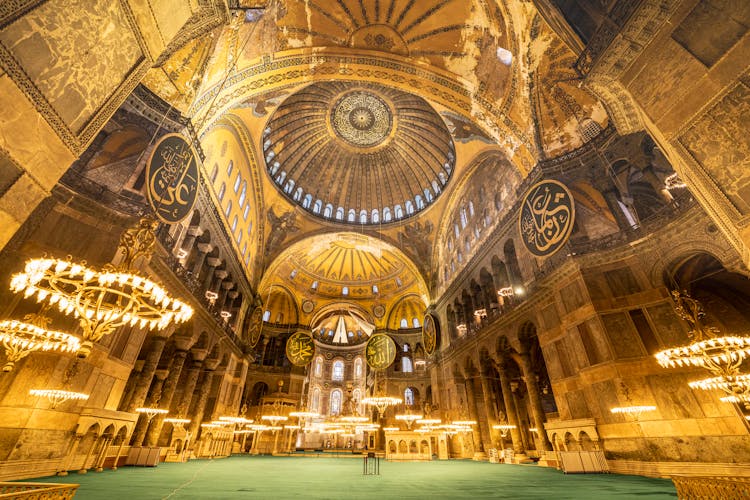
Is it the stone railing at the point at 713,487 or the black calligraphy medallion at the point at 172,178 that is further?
the black calligraphy medallion at the point at 172,178

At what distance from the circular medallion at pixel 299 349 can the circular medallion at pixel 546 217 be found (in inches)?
688

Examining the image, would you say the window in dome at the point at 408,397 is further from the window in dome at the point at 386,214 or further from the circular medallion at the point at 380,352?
the window in dome at the point at 386,214

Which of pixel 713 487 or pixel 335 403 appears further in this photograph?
pixel 335 403

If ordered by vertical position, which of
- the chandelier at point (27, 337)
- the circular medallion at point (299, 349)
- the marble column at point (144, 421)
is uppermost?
the circular medallion at point (299, 349)

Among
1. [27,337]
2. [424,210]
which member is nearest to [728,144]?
[27,337]

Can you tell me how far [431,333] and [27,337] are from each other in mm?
16553

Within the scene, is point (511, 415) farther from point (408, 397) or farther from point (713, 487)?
point (408, 397)

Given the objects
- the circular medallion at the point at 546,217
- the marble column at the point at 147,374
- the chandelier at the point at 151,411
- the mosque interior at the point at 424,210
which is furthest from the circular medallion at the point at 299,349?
the circular medallion at the point at 546,217

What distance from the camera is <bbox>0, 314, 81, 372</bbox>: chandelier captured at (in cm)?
466

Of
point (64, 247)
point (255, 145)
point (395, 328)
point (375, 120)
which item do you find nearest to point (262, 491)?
point (64, 247)

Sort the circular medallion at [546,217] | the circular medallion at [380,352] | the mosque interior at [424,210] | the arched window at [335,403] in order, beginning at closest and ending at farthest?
the mosque interior at [424,210], the circular medallion at [546,217], the circular medallion at [380,352], the arched window at [335,403]

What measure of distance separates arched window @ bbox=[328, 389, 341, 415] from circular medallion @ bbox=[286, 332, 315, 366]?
902cm

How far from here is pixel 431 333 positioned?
18.2m

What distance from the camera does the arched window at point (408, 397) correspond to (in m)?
23.2
